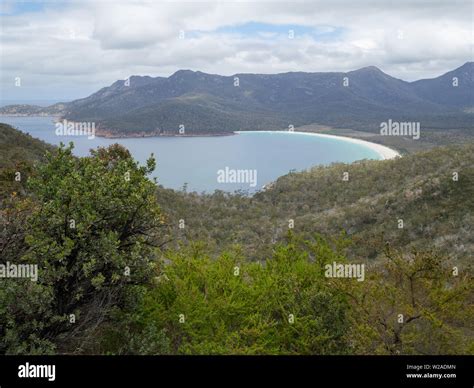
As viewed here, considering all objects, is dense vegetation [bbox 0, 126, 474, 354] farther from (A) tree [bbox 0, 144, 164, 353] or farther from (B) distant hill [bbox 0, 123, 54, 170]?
(B) distant hill [bbox 0, 123, 54, 170]

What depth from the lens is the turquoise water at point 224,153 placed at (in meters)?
88.7

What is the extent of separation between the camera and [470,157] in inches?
1757

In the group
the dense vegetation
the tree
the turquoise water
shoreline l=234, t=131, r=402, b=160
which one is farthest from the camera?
shoreline l=234, t=131, r=402, b=160

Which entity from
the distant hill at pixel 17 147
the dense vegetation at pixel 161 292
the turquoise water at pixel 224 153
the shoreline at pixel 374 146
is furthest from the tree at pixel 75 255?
the shoreline at pixel 374 146

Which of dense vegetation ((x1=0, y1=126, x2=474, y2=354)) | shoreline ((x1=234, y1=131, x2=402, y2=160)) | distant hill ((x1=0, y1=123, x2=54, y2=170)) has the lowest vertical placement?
dense vegetation ((x1=0, y1=126, x2=474, y2=354))

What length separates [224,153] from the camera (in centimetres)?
11550

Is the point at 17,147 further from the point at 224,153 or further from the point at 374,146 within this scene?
the point at 374,146

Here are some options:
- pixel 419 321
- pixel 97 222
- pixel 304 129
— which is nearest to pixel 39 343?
pixel 97 222

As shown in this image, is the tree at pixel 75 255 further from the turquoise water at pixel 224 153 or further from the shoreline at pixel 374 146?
the shoreline at pixel 374 146

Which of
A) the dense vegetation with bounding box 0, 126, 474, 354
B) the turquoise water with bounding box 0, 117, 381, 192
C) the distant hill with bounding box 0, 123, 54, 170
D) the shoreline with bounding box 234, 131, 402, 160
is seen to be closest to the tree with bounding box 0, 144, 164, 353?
the dense vegetation with bounding box 0, 126, 474, 354

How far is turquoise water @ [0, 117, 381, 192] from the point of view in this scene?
88.7 meters
